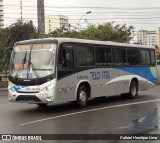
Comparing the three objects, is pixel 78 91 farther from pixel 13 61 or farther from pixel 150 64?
pixel 150 64

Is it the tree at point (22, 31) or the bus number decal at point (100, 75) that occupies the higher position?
the tree at point (22, 31)

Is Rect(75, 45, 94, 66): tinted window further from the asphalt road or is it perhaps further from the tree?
the tree

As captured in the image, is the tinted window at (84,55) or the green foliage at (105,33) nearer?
the tinted window at (84,55)

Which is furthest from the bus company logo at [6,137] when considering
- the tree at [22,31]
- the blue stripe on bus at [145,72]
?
the tree at [22,31]

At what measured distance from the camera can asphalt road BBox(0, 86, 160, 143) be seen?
410 inches

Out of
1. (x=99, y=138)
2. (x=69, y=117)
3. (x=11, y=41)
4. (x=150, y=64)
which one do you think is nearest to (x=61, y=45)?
(x=69, y=117)

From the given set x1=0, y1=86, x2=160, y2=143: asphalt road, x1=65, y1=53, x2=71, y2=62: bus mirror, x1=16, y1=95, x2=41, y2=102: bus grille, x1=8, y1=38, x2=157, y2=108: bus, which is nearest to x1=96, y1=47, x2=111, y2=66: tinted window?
x1=8, y1=38, x2=157, y2=108: bus

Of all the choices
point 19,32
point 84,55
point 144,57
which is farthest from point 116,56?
point 19,32

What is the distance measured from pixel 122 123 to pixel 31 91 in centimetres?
423

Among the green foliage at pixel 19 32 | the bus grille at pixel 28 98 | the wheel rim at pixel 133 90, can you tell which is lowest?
the wheel rim at pixel 133 90

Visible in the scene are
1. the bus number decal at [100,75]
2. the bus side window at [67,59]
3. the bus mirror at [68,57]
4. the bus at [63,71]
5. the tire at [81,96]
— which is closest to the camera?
the bus at [63,71]

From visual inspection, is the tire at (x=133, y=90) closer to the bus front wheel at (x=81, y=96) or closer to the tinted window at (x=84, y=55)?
the tinted window at (x=84, y=55)

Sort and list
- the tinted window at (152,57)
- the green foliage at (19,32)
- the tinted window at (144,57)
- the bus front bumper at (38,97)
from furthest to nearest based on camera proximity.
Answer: the green foliage at (19,32) < the tinted window at (152,57) < the tinted window at (144,57) < the bus front bumper at (38,97)

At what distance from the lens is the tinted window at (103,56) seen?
17173 millimetres
